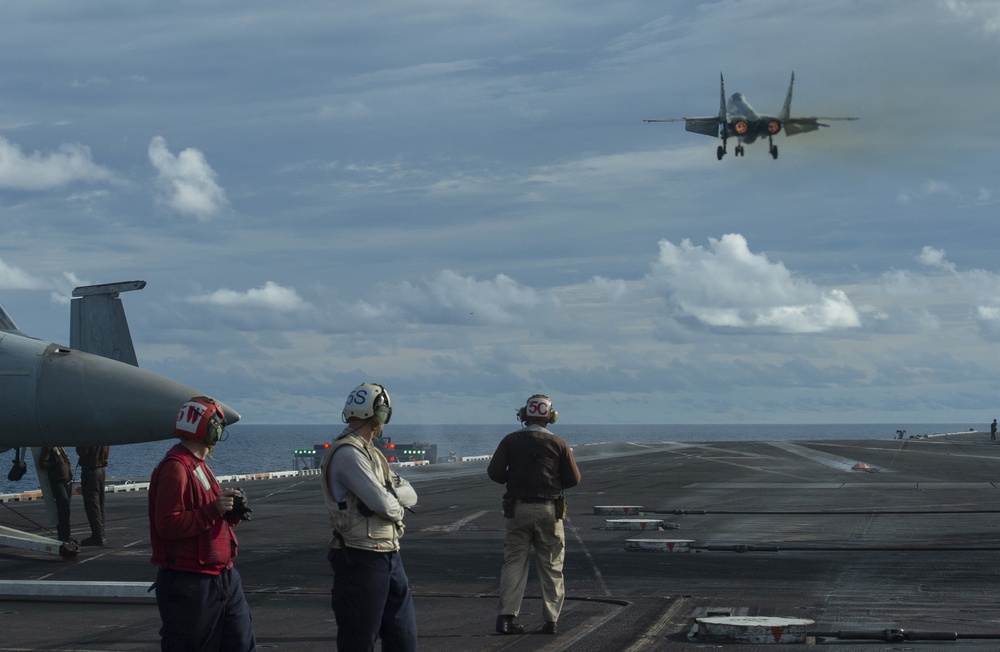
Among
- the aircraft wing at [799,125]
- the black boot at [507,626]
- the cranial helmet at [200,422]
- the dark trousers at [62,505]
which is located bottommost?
the black boot at [507,626]

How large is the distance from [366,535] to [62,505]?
11481mm

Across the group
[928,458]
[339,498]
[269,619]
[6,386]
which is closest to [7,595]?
[6,386]

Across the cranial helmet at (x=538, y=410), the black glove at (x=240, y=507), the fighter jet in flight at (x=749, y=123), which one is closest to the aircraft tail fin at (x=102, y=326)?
the cranial helmet at (x=538, y=410)

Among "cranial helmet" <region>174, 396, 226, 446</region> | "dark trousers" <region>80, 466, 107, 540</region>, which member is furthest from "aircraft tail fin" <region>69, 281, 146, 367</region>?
"cranial helmet" <region>174, 396, 226, 446</region>

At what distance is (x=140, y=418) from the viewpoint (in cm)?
1260

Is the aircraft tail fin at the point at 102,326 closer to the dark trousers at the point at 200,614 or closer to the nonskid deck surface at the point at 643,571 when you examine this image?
the nonskid deck surface at the point at 643,571

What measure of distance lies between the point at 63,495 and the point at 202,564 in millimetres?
11711

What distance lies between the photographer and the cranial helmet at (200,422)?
680 cm

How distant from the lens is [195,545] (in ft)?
21.9

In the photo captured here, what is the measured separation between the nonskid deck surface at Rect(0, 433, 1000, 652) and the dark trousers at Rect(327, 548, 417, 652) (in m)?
2.31

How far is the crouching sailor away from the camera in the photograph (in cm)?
736

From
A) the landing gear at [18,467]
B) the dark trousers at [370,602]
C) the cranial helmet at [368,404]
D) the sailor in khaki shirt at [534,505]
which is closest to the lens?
the dark trousers at [370,602]

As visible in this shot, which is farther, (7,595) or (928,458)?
(928,458)

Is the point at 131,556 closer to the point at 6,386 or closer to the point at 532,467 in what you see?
the point at 6,386
